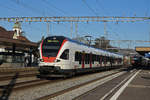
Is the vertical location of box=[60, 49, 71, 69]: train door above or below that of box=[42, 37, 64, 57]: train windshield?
below

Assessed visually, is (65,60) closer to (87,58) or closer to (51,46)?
(51,46)

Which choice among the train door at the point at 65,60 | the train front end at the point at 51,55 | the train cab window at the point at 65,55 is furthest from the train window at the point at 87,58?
the train front end at the point at 51,55

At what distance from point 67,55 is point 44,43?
201cm

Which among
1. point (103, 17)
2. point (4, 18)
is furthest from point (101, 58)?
point (4, 18)

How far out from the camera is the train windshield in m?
16.6

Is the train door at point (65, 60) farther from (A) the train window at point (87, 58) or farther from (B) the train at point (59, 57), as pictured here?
(A) the train window at point (87, 58)

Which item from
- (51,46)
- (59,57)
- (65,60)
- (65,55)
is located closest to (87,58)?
(65,55)

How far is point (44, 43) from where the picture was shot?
687 inches

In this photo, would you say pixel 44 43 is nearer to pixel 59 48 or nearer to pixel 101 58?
pixel 59 48

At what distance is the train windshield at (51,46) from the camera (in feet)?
54.6

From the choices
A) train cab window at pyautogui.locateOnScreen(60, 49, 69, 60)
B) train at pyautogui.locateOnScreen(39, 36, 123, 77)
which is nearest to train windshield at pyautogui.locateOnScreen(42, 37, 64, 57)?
train at pyautogui.locateOnScreen(39, 36, 123, 77)

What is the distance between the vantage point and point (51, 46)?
668 inches

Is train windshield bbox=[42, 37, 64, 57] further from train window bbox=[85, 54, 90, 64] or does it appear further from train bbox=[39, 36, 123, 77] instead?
train window bbox=[85, 54, 90, 64]

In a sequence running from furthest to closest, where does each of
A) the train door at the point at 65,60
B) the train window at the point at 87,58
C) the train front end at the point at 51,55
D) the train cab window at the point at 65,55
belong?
the train window at the point at 87,58 < the train cab window at the point at 65,55 < the train door at the point at 65,60 < the train front end at the point at 51,55
